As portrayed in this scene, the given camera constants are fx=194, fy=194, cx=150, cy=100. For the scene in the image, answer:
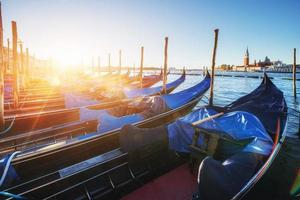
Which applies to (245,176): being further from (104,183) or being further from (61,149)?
(61,149)

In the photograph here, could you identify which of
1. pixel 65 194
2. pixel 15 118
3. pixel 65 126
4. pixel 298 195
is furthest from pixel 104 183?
pixel 15 118

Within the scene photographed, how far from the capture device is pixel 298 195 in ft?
10.7

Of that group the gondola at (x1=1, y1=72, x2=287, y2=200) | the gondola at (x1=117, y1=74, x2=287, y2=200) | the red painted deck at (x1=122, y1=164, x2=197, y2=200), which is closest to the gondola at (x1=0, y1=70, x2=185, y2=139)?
the gondola at (x1=1, y1=72, x2=287, y2=200)

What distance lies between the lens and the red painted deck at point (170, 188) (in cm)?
287

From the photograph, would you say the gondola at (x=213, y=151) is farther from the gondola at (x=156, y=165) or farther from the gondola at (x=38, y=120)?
the gondola at (x=38, y=120)

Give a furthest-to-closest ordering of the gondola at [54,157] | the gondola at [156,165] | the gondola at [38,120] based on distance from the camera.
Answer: the gondola at [38,120]
the gondola at [54,157]
the gondola at [156,165]

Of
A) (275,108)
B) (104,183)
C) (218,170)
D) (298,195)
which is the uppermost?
(275,108)

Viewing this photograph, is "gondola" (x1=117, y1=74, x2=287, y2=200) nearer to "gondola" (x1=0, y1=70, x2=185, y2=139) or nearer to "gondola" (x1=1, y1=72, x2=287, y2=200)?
"gondola" (x1=1, y1=72, x2=287, y2=200)

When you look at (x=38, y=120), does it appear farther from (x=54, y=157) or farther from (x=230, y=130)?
(x=230, y=130)

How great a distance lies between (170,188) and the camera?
3.05 metres

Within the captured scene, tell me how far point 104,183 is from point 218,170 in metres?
1.70

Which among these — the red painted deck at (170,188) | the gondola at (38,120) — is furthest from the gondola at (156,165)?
the gondola at (38,120)

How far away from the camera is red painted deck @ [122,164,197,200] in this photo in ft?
9.42

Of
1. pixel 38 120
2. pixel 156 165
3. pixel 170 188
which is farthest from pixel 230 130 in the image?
pixel 38 120
